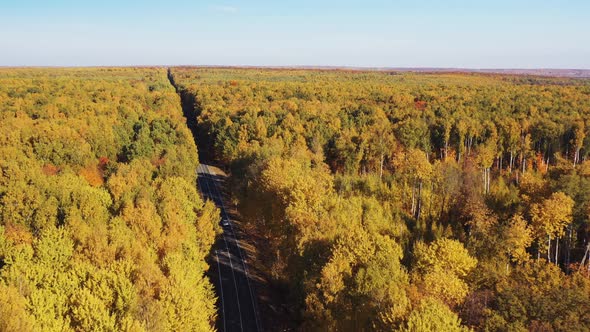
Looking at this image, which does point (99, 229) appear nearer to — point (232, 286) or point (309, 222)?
point (232, 286)

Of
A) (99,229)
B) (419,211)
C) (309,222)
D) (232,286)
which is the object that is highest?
(99,229)

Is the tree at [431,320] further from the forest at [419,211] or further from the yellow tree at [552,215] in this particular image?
the yellow tree at [552,215]

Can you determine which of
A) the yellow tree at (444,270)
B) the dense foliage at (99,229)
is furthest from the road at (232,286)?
the yellow tree at (444,270)

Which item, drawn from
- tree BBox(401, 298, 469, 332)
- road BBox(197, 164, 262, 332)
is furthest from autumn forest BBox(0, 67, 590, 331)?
road BBox(197, 164, 262, 332)

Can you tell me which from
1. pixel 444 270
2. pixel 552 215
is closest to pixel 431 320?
pixel 444 270

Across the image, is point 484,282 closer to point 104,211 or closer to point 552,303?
point 552,303

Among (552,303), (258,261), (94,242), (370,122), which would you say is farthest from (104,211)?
(370,122)
